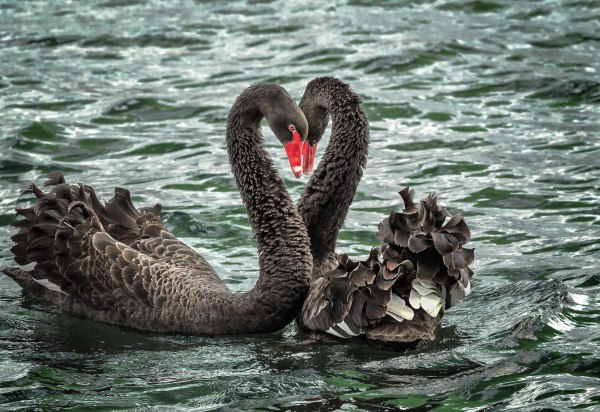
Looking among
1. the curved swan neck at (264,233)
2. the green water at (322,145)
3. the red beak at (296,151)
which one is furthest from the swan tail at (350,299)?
the red beak at (296,151)

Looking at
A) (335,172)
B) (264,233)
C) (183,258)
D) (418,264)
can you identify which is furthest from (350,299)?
(183,258)

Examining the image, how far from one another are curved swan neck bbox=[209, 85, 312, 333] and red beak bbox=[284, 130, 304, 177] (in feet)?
0.74

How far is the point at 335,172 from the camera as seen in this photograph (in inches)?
316

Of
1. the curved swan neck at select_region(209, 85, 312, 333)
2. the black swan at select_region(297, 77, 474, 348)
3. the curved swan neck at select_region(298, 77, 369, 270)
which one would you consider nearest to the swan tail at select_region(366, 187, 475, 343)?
the black swan at select_region(297, 77, 474, 348)

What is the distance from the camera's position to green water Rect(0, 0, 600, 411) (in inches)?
258

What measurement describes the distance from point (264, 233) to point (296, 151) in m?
0.60

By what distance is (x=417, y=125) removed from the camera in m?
12.5

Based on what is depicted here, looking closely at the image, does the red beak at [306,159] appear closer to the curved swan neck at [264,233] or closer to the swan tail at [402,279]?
the curved swan neck at [264,233]

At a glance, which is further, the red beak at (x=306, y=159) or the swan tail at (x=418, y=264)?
the red beak at (x=306, y=159)

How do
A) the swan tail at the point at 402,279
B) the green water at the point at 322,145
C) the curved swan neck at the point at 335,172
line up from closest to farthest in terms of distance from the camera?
the green water at the point at 322,145 → the swan tail at the point at 402,279 → the curved swan neck at the point at 335,172

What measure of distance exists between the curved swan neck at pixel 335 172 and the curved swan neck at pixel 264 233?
0.44 metres

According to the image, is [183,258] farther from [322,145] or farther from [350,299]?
[322,145]

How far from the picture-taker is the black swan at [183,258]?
292 inches

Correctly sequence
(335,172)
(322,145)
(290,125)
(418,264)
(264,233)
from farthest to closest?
(322,145) < (335,172) < (264,233) < (290,125) < (418,264)
